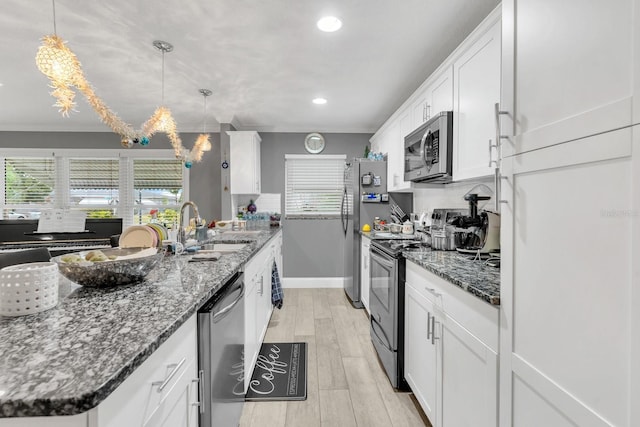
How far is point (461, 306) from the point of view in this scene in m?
1.35

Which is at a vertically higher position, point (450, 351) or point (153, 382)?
point (153, 382)

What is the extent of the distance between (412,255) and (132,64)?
112 inches

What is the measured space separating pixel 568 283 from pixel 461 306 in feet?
1.95

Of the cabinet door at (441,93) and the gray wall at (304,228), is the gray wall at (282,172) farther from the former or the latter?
the cabinet door at (441,93)

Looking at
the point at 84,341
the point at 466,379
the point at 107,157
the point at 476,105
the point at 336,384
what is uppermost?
the point at 107,157

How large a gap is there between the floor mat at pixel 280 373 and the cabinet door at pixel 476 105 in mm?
1781

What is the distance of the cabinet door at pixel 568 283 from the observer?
67cm

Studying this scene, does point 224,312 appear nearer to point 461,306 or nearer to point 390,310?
point 461,306

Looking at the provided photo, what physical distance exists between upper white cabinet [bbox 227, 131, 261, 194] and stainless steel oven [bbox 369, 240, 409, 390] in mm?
2515

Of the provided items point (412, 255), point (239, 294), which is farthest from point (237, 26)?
point (412, 255)

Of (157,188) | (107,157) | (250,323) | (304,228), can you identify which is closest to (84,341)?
(250,323)

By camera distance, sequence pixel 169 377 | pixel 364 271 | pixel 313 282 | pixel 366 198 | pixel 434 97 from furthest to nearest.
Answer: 1. pixel 313 282
2. pixel 366 198
3. pixel 364 271
4. pixel 434 97
5. pixel 169 377

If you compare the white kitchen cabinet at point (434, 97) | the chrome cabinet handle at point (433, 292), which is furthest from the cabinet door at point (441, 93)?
the chrome cabinet handle at point (433, 292)

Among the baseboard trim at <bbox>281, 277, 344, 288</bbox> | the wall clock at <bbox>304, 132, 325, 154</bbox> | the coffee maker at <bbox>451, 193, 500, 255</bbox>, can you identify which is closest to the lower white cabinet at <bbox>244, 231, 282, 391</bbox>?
the coffee maker at <bbox>451, 193, 500, 255</bbox>
